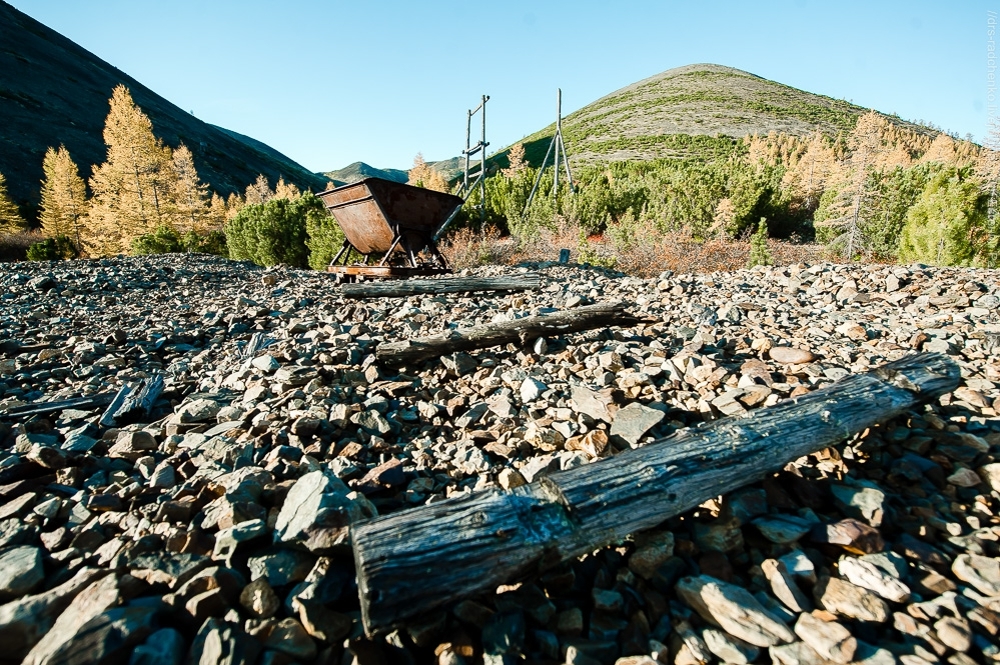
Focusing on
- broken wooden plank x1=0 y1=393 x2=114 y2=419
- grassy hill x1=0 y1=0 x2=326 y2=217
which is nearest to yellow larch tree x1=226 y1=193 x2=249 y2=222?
grassy hill x1=0 y1=0 x2=326 y2=217

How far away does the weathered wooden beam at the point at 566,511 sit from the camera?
980mm

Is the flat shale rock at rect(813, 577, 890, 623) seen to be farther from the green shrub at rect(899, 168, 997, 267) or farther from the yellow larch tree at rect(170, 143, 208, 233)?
the yellow larch tree at rect(170, 143, 208, 233)

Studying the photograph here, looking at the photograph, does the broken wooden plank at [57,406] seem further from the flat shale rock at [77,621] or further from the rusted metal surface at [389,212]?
the rusted metal surface at [389,212]

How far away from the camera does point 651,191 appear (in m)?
15.5

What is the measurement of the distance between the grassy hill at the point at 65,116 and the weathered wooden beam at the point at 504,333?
42294 mm

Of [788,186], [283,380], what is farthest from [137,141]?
[788,186]

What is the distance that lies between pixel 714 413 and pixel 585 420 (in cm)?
66

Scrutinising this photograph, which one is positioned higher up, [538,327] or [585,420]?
[538,327]

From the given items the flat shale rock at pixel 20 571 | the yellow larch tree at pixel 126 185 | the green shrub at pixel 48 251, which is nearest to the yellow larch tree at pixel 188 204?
the yellow larch tree at pixel 126 185

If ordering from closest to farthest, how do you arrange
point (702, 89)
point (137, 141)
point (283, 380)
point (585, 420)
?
point (585, 420) < point (283, 380) < point (137, 141) < point (702, 89)

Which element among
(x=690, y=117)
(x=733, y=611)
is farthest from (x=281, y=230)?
(x=690, y=117)

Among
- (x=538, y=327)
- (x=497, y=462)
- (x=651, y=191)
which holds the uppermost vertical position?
(x=651, y=191)

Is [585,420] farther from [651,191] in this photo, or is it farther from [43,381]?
[651,191]

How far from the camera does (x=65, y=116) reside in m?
46.1
